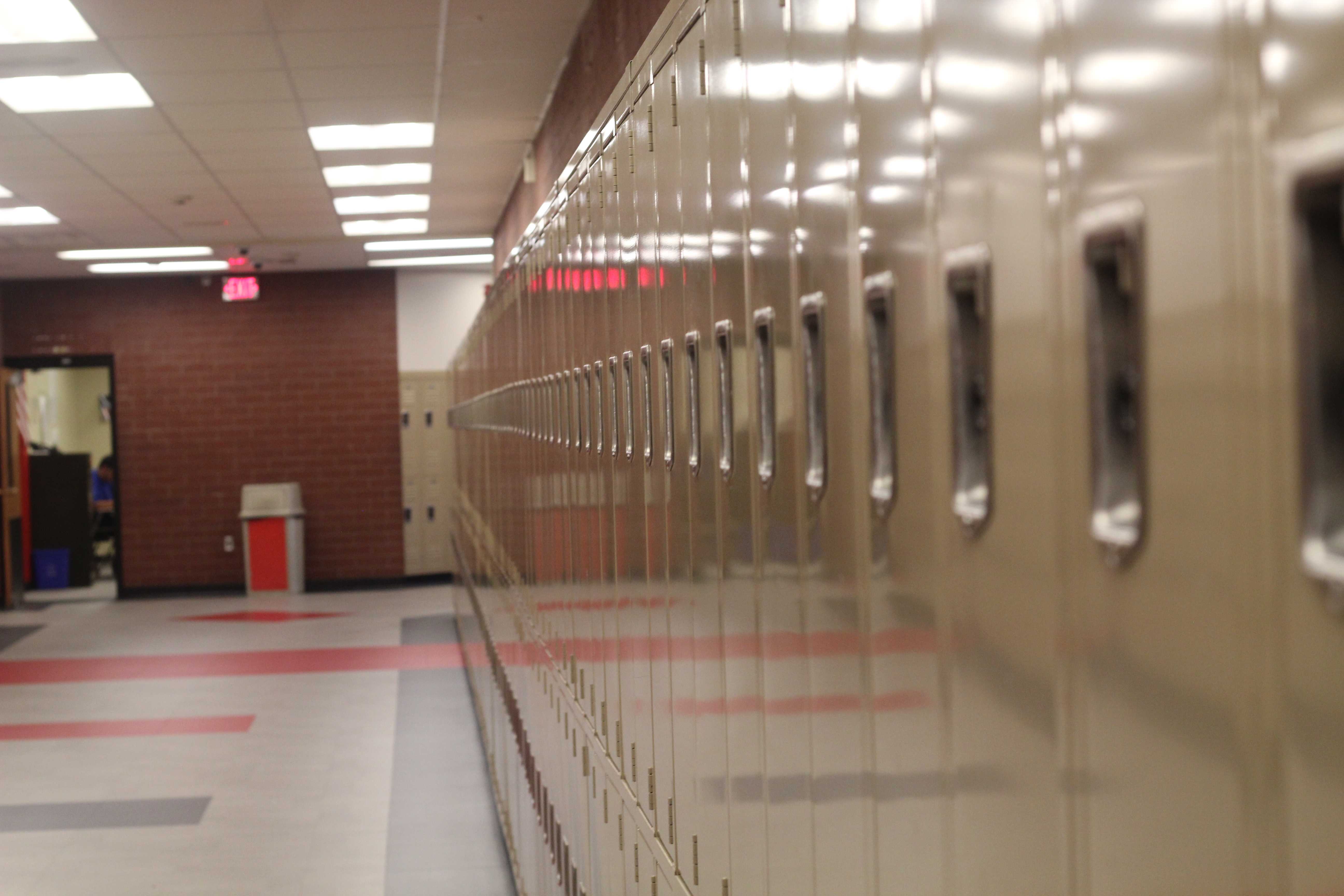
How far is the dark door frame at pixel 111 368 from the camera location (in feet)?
49.1

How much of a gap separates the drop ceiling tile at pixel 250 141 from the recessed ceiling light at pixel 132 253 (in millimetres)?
4529

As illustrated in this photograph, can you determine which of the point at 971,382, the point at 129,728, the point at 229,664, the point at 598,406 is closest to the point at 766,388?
the point at 971,382

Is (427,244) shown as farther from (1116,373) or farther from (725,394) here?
(1116,373)

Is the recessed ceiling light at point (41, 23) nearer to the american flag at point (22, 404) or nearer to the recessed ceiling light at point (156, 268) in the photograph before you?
the recessed ceiling light at point (156, 268)

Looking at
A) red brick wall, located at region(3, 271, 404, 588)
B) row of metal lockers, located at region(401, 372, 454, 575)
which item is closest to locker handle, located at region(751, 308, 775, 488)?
row of metal lockers, located at region(401, 372, 454, 575)

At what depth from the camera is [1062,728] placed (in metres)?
0.70

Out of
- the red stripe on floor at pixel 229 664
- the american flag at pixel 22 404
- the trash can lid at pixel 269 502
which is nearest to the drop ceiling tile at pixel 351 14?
the red stripe on floor at pixel 229 664

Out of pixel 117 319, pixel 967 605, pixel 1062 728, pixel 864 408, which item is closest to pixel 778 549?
pixel 864 408

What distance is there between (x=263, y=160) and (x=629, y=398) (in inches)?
290

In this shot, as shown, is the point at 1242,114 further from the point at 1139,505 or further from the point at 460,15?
the point at 460,15

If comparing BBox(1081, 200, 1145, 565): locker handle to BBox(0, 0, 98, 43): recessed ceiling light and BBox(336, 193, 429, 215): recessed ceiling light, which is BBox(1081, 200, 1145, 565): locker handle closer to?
BBox(0, 0, 98, 43): recessed ceiling light

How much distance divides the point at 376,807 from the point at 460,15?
11.8 feet

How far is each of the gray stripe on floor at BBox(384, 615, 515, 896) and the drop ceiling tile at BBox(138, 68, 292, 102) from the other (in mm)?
3544

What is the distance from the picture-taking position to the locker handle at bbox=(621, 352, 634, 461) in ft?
7.08
